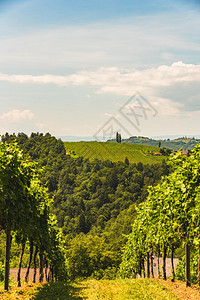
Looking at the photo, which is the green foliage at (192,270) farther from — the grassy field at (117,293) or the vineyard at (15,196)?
the vineyard at (15,196)

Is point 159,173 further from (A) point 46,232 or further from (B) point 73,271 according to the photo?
(A) point 46,232

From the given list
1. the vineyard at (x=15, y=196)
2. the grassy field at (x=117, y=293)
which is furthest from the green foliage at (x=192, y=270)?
the vineyard at (x=15, y=196)

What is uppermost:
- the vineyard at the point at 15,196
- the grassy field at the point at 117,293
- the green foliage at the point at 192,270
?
the vineyard at the point at 15,196

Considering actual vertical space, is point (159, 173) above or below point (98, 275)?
above

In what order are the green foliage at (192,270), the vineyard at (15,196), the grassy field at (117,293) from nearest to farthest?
the vineyard at (15,196)
the grassy field at (117,293)
the green foliage at (192,270)

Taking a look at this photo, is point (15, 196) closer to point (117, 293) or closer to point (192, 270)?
point (117, 293)

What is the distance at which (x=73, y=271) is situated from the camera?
80688mm

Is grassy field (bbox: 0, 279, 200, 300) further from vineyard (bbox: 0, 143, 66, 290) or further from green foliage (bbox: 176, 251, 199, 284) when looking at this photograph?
green foliage (bbox: 176, 251, 199, 284)

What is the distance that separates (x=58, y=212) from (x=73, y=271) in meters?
92.8

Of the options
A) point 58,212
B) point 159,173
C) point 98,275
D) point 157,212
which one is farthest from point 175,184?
point 159,173

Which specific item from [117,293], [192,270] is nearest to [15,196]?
[117,293]

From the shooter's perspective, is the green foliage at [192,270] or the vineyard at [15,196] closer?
the vineyard at [15,196]

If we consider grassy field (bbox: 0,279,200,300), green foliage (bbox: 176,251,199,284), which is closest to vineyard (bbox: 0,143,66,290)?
grassy field (bbox: 0,279,200,300)

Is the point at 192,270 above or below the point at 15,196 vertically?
below
